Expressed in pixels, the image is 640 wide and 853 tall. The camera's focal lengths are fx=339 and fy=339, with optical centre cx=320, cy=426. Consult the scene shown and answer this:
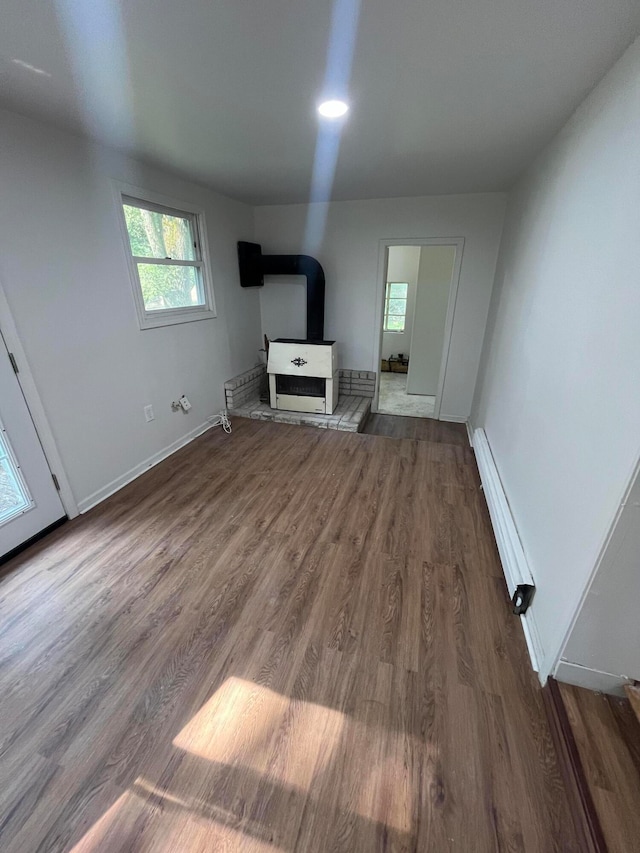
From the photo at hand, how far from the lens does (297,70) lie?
135 cm

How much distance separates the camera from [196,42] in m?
1.18

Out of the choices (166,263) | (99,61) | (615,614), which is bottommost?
(615,614)

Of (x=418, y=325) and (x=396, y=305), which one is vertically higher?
(x=396, y=305)

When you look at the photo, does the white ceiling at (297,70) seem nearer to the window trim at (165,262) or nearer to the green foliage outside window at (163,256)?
the window trim at (165,262)

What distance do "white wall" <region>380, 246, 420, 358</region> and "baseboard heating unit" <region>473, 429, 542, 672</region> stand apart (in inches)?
171

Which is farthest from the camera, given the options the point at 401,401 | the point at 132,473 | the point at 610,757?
the point at 401,401

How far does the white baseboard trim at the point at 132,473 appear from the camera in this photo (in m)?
2.32

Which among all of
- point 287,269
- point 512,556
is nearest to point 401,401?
point 287,269

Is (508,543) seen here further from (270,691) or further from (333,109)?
(333,109)

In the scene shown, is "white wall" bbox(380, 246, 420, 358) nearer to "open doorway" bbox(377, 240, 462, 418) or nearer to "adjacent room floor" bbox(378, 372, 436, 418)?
"open doorway" bbox(377, 240, 462, 418)

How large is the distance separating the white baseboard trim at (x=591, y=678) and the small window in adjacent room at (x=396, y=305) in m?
6.40

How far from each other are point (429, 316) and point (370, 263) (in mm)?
1468

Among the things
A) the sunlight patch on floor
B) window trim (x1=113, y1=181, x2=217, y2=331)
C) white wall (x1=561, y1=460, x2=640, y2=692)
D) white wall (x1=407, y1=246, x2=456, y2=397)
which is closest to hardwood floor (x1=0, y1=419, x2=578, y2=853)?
the sunlight patch on floor

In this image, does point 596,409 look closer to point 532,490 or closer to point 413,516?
point 532,490
